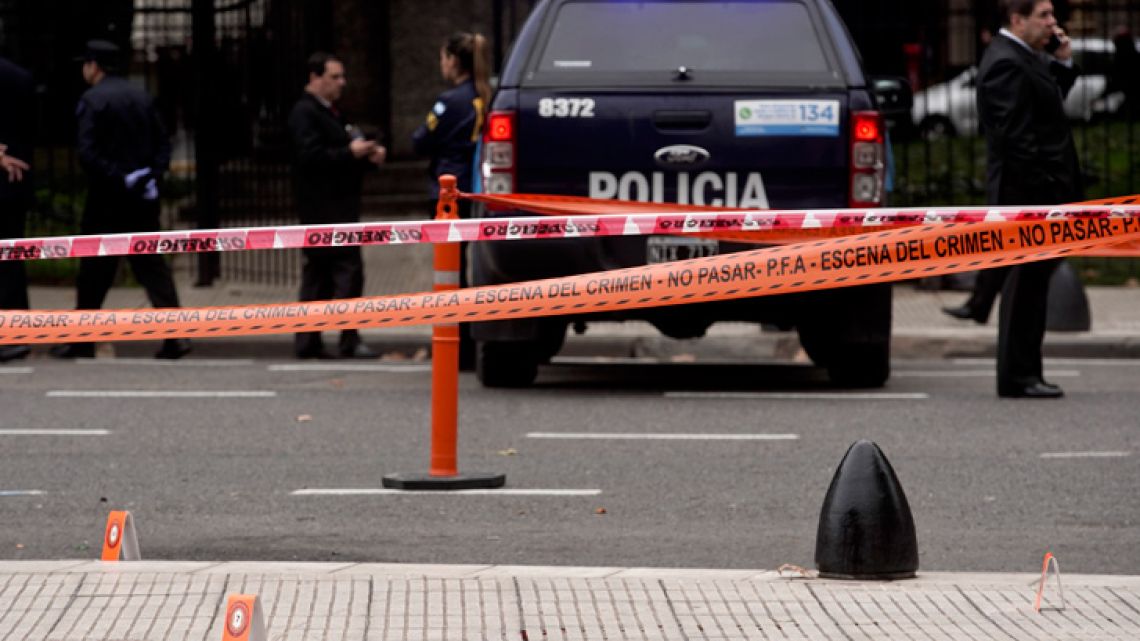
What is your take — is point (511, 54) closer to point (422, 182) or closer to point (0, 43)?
point (422, 182)

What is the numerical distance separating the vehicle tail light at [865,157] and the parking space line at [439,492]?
3.01 metres

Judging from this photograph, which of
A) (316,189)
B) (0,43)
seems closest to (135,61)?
(0,43)

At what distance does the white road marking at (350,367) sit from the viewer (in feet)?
39.4

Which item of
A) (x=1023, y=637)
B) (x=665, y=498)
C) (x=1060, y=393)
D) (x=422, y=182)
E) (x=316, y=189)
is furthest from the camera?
(x=422, y=182)

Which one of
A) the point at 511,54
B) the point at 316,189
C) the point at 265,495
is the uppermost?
the point at 511,54

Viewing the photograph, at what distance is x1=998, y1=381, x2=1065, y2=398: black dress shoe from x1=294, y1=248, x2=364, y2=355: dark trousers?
421 cm

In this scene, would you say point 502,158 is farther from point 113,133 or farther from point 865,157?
point 113,133

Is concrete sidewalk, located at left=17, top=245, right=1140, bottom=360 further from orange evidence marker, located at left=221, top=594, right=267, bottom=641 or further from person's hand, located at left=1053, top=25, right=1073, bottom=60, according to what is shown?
orange evidence marker, located at left=221, top=594, right=267, bottom=641

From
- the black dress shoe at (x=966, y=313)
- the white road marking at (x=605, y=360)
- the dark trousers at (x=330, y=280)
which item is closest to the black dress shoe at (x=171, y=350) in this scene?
the dark trousers at (x=330, y=280)

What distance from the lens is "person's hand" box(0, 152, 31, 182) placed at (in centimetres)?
1254

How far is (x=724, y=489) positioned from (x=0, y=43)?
1397 centimetres

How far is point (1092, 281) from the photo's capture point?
15.7 metres

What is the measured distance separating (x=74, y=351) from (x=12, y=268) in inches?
24.8

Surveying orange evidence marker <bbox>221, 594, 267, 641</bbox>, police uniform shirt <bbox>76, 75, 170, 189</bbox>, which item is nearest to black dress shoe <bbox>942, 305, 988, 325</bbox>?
police uniform shirt <bbox>76, 75, 170, 189</bbox>
